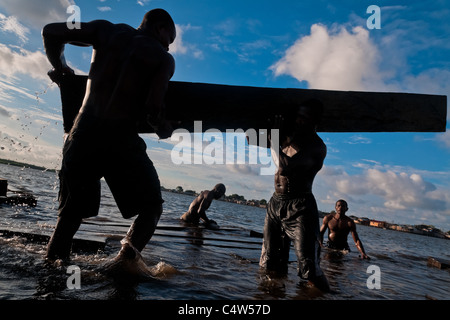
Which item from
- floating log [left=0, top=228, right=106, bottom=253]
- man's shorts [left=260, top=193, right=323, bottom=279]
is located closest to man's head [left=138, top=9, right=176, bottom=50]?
man's shorts [left=260, top=193, right=323, bottom=279]

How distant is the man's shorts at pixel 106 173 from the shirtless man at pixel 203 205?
20.7 feet

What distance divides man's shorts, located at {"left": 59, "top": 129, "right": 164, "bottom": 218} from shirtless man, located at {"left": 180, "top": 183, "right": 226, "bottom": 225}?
631 cm

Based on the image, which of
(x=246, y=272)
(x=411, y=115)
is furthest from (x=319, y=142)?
(x=246, y=272)

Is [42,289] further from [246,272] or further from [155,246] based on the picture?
[155,246]

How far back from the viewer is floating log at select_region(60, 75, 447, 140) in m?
3.20

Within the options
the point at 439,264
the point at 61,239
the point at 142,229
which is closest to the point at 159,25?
the point at 142,229

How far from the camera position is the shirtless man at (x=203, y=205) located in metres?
8.70

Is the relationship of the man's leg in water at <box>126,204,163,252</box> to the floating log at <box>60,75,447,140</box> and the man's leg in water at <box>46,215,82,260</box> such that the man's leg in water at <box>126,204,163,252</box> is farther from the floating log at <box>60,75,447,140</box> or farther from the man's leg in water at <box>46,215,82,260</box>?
the floating log at <box>60,75,447,140</box>

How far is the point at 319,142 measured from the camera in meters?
3.26

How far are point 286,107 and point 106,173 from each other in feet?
6.79

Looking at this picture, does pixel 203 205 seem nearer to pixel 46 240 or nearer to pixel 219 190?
pixel 219 190

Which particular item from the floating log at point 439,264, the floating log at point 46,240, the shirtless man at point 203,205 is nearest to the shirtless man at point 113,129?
the floating log at point 46,240

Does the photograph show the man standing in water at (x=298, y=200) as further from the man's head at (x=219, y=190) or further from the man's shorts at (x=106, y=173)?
the man's head at (x=219, y=190)

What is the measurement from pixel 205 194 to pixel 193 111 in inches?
237
